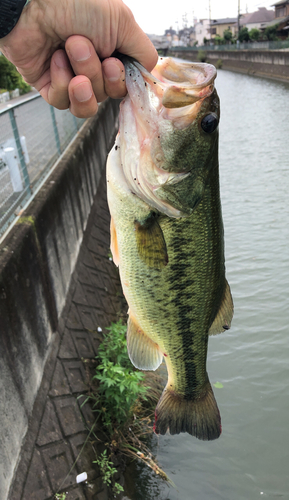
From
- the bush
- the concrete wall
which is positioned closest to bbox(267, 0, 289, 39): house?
the bush

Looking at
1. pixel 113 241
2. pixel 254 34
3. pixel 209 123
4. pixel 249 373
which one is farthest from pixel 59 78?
pixel 254 34

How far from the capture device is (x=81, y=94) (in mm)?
1856

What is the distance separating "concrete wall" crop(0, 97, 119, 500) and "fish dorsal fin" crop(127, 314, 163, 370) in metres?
1.04

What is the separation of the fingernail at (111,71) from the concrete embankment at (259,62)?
3304cm

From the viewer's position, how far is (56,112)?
7.29 meters

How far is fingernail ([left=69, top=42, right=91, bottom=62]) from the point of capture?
1.75 m

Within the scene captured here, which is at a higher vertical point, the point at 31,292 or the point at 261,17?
the point at 261,17

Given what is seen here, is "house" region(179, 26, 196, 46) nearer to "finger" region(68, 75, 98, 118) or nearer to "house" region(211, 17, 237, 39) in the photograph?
"house" region(211, 17, 237, 39)

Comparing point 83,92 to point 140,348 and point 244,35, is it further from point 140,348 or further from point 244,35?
point 244,35

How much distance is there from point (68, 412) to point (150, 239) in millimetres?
2284

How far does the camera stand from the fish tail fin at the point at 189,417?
2.46 metres

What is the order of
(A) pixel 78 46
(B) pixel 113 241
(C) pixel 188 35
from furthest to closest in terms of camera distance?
(C) pixel 188 35 < (B) pixel 113 241 < (A) pixel 78 46

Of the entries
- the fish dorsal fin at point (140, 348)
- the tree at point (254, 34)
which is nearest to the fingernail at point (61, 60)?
the fish dorsal fin at point (140, 348)

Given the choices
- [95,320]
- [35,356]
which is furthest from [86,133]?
[35,356]
